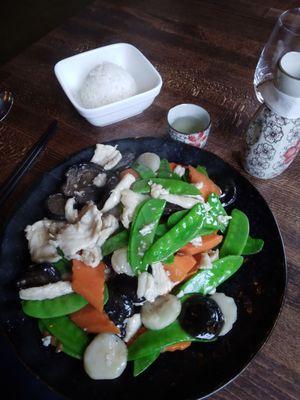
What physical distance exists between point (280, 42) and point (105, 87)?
669 mm

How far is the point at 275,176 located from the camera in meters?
1.27

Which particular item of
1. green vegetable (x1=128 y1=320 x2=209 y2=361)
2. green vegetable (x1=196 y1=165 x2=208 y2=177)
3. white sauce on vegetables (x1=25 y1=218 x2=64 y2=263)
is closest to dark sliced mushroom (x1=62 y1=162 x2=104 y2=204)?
white sauce on vegetables (x1=25 y1=218 x2=64 y2=263)

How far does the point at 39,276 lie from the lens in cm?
92

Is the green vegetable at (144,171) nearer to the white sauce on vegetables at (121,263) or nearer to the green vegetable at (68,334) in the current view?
the white sauce on vegetables at (121,263)

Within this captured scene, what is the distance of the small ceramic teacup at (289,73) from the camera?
0.92m

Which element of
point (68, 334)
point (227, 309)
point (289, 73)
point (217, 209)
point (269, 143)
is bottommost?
point (68, 334)

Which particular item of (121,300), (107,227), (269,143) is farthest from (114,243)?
(269,143)

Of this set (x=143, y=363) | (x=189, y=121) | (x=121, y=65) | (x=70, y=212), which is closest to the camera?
(x=143, y=363)

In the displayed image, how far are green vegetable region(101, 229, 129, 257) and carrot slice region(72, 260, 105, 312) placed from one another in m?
0.05

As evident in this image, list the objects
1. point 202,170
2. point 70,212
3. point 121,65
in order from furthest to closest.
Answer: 1. point 121,65
2. point 202,170
3. point 70,212

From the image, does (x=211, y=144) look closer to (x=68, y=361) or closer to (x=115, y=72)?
(x=115, y=72)

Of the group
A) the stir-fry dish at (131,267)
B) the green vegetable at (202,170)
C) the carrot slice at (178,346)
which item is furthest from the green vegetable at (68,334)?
the green vegetable at (202,170)

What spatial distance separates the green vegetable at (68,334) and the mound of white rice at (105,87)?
0.88 meters

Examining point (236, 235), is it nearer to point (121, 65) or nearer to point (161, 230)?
point (161, 230)
